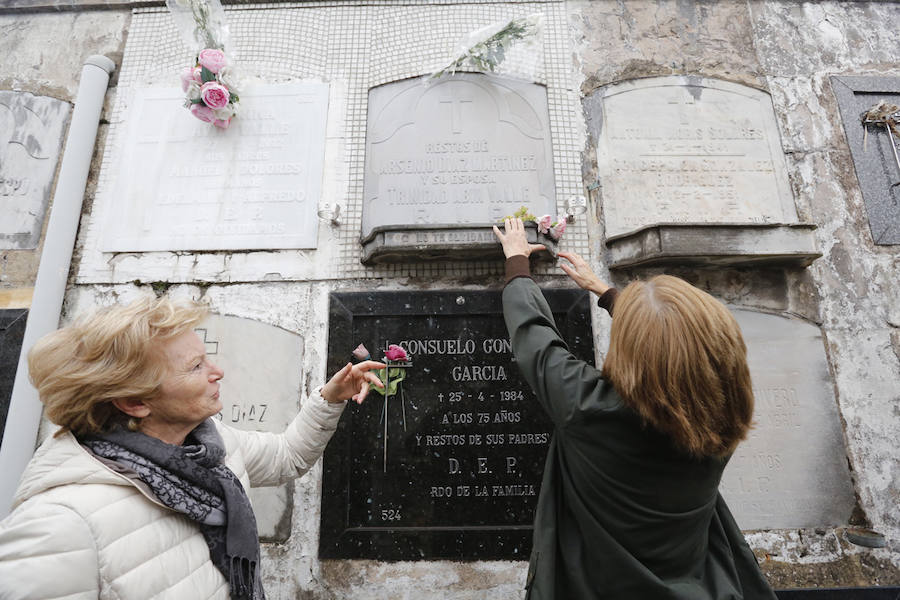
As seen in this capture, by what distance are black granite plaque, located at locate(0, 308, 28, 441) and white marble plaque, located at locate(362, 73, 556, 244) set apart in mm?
2213

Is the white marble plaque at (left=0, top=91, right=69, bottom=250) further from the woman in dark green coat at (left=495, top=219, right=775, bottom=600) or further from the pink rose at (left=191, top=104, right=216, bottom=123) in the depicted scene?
the woman in dark green coat at (left=495, top=219, right=775, bottom=600)

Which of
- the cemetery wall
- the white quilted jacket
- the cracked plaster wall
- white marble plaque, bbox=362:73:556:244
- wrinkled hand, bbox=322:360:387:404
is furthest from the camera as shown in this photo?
the cracked plaster wall

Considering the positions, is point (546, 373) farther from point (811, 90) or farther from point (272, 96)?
point (811, 90)

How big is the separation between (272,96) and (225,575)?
3.06 metres

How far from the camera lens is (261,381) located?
2.79 m

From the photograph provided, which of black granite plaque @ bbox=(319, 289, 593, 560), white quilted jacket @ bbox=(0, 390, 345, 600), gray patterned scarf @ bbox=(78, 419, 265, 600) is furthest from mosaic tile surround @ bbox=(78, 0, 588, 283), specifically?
white quilted jacket @ bbox=(0, 390, 345, 600)

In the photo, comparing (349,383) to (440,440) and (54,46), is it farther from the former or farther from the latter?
(54,46)

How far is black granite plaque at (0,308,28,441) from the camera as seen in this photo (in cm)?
286

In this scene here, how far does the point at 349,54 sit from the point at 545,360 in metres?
2.90

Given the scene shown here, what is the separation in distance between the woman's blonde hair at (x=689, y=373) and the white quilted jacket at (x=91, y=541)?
1279mm

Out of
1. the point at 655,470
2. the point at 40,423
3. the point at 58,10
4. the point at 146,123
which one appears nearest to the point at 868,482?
the point at 655,470

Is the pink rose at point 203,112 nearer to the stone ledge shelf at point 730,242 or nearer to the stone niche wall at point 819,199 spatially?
the stone niche wall at point 819,199

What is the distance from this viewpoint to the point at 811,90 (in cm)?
339

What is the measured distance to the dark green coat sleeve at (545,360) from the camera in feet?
4.73
